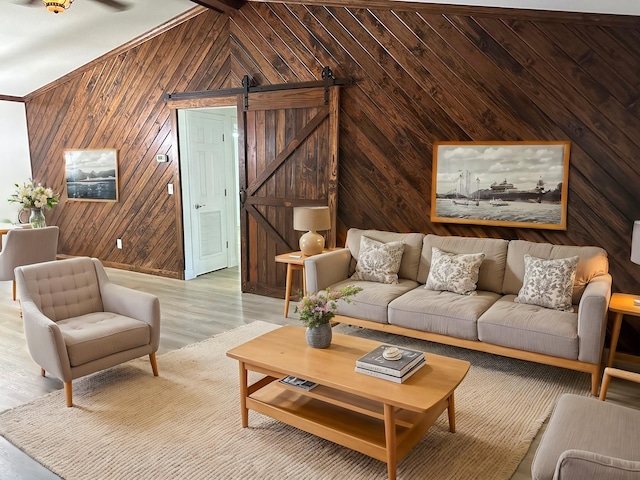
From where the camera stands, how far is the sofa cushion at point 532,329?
10.8 feet

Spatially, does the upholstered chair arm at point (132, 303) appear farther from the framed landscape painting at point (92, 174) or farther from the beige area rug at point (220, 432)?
the framed landscape painting at point (92, 174)

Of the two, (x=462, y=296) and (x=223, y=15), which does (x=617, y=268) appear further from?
(x=223, y=15)

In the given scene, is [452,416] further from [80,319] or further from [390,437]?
[80,319]

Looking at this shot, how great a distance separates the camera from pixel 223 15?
5742mm

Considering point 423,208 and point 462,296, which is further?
point 423,208

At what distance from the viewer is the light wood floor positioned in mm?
2635

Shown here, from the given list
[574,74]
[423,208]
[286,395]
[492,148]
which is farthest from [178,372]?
[574,74]

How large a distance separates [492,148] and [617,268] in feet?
4.52

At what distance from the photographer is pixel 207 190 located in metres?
6.86

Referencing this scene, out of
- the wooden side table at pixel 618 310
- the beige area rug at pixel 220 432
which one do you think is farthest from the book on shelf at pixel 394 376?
the wooden side table at pixel 618 310

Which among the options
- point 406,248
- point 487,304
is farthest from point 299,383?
point 406,248

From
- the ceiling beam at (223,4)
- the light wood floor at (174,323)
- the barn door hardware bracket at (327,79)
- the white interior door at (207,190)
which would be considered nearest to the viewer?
the light wood floor at (174,323)

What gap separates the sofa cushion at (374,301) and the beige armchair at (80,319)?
1544 mm

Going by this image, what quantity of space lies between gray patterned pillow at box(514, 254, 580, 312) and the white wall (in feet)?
24.9
